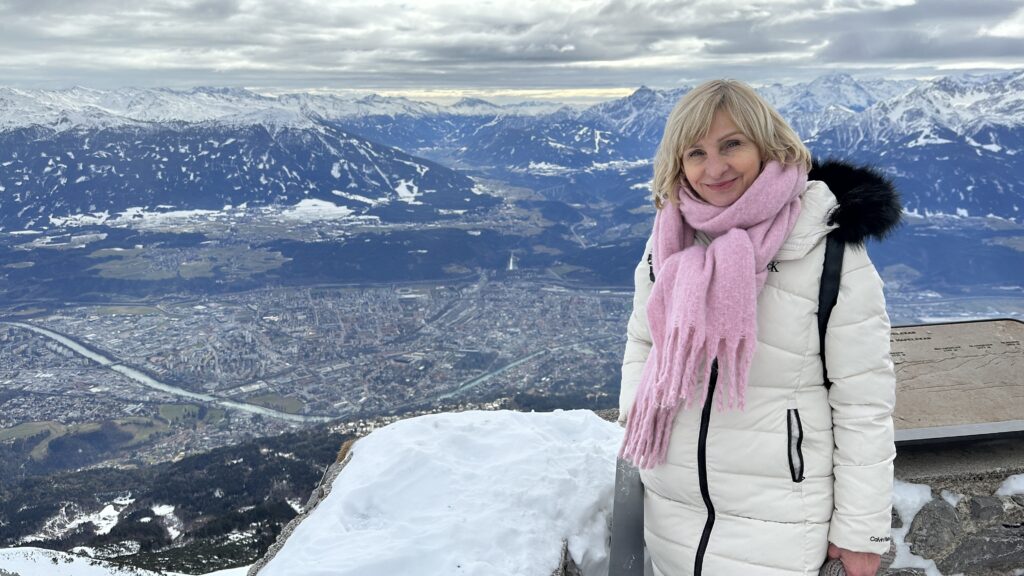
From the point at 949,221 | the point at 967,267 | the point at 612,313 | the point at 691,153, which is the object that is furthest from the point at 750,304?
the point at 949,221

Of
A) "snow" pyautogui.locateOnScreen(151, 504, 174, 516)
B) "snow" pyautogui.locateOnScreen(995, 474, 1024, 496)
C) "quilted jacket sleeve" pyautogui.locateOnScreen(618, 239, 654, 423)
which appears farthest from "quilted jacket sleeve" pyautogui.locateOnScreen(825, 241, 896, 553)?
"snow" pyautogui.locateOnScreen(151, 504, 174, 516)

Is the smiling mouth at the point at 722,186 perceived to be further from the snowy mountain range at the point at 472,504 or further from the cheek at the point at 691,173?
the snowy mountain range at the point at 472,504

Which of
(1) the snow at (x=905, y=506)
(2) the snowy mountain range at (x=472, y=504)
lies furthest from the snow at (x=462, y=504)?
(1) the snow at (x=905, y=506)

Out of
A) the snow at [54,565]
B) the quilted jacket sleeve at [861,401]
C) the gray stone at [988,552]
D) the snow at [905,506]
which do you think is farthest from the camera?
the snow at [54,565]

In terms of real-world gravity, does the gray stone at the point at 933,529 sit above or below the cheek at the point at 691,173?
below

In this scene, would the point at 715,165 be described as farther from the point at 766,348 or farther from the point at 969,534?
the point at 969,534

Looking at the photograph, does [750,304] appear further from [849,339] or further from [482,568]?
[482,568]

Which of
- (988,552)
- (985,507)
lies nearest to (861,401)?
(985,507)
